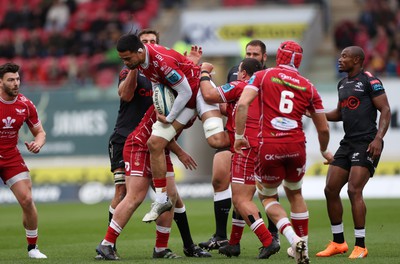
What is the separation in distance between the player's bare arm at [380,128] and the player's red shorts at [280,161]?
138 cm

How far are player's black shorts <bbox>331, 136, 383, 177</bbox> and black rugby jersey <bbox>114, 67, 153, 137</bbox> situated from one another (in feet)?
8.34

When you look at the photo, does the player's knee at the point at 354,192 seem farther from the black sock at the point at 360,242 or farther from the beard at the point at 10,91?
the beard at the point at 10,91

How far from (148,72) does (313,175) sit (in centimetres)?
1294

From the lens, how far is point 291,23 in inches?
1075

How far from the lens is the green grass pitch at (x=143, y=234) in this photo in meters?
11.6

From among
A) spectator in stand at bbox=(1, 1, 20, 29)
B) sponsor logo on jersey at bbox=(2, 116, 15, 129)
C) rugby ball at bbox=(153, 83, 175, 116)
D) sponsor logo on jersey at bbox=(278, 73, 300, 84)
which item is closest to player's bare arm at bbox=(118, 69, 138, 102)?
rugby ball at bbox=(153, 83, 175, 116)

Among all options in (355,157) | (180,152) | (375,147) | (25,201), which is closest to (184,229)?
(180,152)

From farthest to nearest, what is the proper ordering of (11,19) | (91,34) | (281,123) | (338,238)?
(11,19), (91,34), (338,238), (281,123)

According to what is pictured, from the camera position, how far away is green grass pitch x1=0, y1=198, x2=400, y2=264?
38.1 ft

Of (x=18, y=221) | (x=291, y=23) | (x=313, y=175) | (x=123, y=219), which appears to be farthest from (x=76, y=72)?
(x=123, y=219)

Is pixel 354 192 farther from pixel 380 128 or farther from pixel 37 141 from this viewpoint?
pixel 37 141

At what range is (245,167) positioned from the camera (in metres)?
11.5

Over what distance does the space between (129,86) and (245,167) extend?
1.78 metres

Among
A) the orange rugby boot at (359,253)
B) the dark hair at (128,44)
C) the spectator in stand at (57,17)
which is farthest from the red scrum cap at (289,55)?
the spectator in stand at (57,17)
